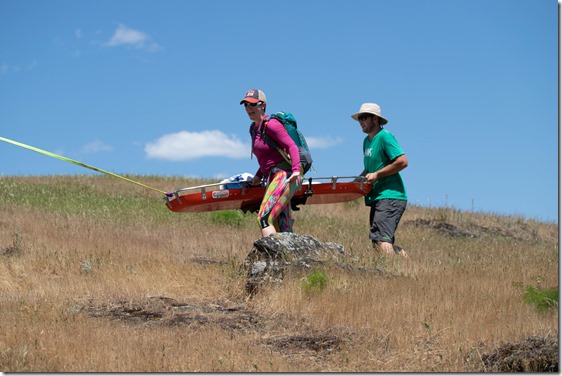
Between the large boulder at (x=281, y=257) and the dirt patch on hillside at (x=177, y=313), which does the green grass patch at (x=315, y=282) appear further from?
the dirt patch on hillside at (x=177, y=313)

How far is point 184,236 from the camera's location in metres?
15.7

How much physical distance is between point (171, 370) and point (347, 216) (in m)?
16.1

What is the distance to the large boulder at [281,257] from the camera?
9828mm

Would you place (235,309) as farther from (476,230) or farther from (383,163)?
(476,230)

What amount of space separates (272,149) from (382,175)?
147cm

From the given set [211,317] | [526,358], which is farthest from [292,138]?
[526,358]

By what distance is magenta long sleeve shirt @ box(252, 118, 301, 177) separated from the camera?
10.1 meters

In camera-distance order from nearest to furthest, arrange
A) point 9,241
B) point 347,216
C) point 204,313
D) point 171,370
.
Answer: point 171,370
point 204,313
point 9,241
point 347,216

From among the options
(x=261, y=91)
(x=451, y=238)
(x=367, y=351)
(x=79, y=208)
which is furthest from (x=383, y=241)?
(x=79, y=208)

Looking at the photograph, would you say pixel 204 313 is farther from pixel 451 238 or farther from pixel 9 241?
pixel 451 238

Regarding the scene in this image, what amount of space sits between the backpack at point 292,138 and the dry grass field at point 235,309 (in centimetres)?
127

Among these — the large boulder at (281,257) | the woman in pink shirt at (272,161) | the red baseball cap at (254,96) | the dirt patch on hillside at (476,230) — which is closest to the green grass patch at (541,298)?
the large boulder at (281,257)

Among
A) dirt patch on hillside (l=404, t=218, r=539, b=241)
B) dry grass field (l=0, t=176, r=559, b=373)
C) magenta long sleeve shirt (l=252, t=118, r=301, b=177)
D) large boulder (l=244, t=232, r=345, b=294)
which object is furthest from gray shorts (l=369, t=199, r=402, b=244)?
dirt patch on hillside (l=404, t=218, r=539, b=241)

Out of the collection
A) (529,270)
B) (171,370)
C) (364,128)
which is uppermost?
(364,128)
